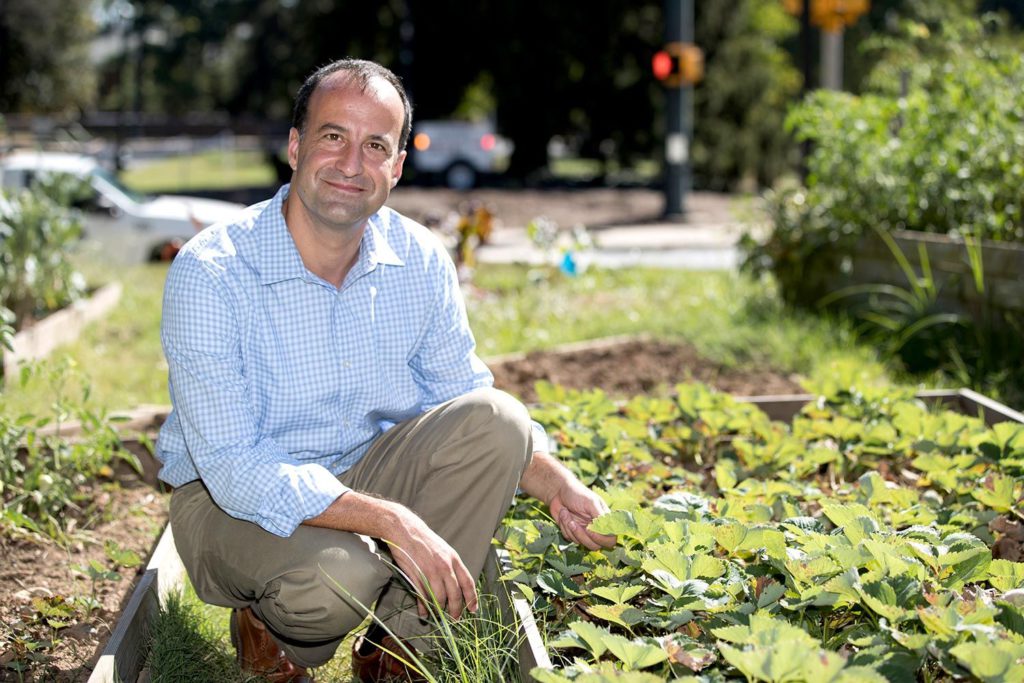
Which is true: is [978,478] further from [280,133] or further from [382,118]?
[280,133]

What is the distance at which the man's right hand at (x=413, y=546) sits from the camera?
8.63 ft

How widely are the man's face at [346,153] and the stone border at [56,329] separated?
316 centimetres

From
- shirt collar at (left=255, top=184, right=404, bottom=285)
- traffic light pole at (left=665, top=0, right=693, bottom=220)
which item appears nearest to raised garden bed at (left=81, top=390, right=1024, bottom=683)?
shirt collar at (left=255, top=184, right=404, bottom=285)

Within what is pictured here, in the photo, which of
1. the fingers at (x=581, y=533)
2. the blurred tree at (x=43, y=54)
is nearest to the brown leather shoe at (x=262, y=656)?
the fingers at (x=581, y=533)

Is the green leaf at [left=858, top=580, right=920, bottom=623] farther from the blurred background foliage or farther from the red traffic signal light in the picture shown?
the blurred background foliage

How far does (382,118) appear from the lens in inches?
124

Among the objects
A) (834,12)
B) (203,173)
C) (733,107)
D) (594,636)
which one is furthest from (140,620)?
(203,173)

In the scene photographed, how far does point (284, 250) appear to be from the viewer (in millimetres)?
3145

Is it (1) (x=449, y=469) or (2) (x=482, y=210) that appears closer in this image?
(1) (x=449, y=469)

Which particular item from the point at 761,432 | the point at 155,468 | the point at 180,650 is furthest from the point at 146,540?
the point at 761,432

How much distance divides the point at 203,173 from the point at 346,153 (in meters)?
37.2

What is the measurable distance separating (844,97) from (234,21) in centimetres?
4809

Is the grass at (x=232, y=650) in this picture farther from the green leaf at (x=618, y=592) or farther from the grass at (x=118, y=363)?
the grass at (x=118, y=363)

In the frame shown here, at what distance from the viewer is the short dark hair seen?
3137mm
